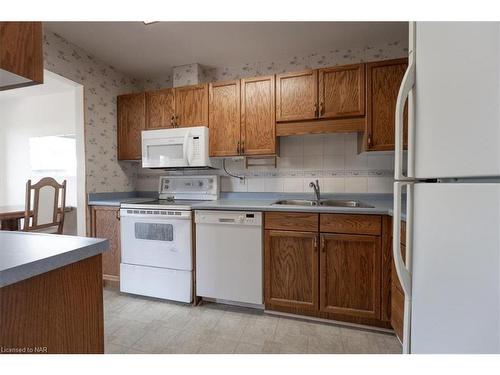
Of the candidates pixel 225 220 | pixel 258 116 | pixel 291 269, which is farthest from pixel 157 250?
pixel 258 116

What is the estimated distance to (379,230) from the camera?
1696mm

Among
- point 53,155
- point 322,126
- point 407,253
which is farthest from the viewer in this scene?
Result: point 53,155

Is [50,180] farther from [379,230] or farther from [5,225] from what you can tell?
[379,230]

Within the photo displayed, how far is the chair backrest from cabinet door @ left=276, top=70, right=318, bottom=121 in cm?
250

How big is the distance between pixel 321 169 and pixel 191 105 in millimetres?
1460

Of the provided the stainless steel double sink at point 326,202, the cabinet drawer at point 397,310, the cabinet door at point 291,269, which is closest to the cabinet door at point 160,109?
the stainless steel double sink at point 326,202

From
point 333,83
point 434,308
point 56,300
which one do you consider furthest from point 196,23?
point 434,308

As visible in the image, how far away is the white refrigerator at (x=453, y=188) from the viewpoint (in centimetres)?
55

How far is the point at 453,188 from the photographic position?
0.62m

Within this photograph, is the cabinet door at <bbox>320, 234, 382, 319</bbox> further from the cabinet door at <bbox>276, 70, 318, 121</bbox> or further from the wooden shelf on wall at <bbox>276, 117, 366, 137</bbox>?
the cabinet door at <bbox>276, 70, 318, 121</bbox>

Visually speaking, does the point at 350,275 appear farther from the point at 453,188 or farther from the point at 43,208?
the point at 43,208

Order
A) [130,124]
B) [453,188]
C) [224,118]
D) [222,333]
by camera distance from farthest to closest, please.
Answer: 1. [130,124]
2. [224,118]
3. [222,333]
4. [453,188]

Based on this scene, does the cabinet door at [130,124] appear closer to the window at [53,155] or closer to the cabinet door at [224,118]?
the cabinet door at [224,118]

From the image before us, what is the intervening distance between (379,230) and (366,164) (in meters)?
0.83
